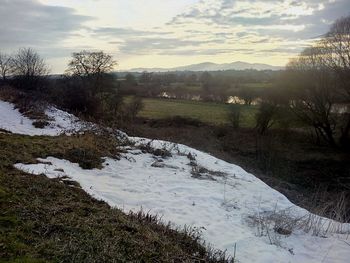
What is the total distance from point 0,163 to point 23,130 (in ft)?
27.9

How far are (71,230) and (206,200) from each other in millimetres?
5180

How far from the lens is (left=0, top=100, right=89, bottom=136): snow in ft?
56.6

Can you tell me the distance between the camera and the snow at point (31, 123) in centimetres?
1727

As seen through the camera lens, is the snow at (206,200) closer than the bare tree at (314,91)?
Yes

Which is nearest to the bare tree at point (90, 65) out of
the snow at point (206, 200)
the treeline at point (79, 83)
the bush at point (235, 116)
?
the treeline at point (79, 83)

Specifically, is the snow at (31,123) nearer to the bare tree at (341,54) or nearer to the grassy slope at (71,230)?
the grassy slope at (71,230)

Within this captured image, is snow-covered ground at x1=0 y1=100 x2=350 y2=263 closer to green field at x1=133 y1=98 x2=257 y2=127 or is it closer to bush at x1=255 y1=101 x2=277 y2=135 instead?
bush at x1=255 y1=101 x2=277 y2=135

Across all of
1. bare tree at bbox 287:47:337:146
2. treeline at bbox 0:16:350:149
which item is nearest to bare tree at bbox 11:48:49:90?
treeline at bbox 0:16:350:149

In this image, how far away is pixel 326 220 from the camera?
9883mm

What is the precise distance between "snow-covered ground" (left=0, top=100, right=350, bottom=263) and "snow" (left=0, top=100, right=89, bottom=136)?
16.2ft

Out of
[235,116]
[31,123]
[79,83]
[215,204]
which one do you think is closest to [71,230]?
[215,204]

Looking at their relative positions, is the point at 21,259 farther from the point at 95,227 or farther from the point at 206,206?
the point at 206,206

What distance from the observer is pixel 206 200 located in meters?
10.5

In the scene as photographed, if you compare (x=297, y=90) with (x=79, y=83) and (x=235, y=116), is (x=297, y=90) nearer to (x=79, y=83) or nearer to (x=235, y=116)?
(x=235, y=116)
